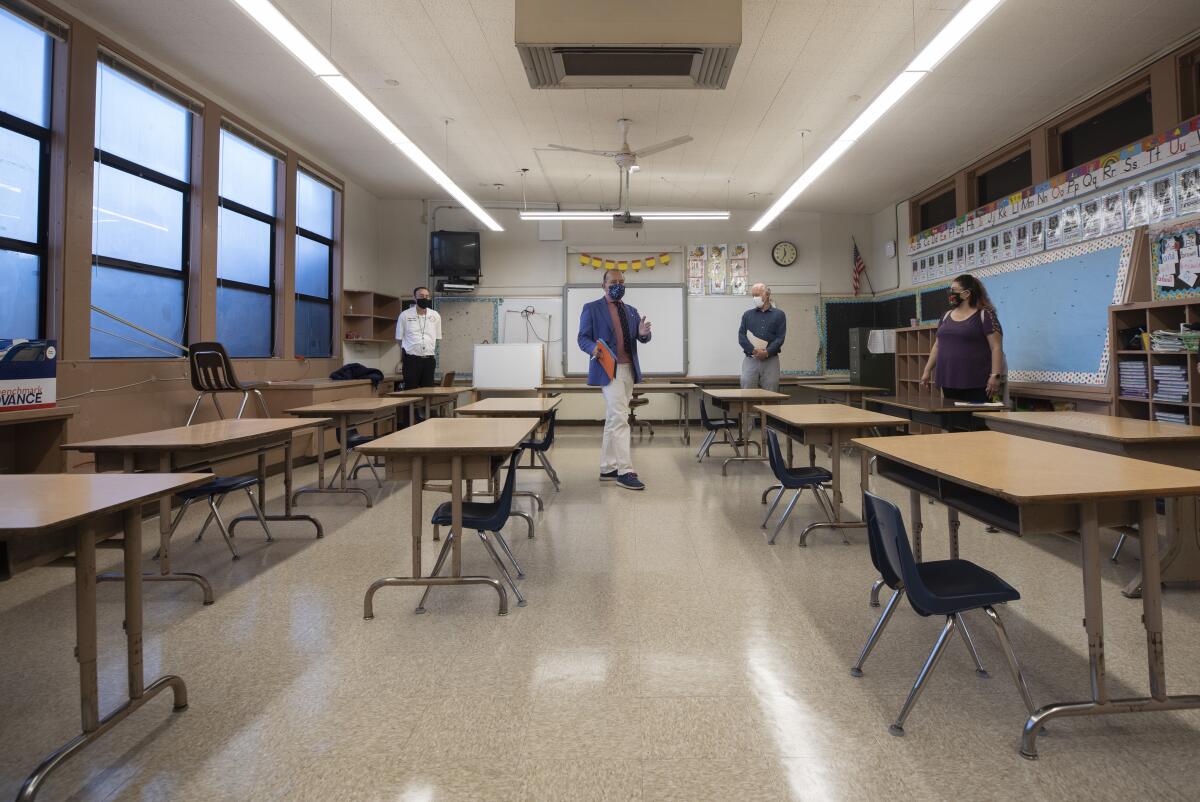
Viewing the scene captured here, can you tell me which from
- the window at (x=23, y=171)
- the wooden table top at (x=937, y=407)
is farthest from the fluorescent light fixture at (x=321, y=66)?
the wooden table top at (x=937, y=407)

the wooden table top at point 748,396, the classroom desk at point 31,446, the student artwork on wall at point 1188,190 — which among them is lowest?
the classroom desk at point 31,446

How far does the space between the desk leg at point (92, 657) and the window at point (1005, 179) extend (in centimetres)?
755

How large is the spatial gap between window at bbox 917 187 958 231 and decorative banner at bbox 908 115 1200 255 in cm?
78

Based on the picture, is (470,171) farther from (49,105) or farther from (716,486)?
(716,486)

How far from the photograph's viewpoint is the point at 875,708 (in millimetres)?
1676

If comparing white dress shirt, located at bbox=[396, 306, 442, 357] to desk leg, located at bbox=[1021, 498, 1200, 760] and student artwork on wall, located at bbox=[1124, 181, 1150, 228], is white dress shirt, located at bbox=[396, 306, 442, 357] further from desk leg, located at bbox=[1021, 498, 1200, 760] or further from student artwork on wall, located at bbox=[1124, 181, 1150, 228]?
student artwork on wall, located at bbox=[1124, 181, 1150, 228]

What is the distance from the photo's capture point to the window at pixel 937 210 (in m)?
7.28

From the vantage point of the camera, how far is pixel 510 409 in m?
4.07

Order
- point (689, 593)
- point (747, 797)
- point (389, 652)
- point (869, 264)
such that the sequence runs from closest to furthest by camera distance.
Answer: point (747, 797) → point (389, 652) → point (689, 593) → point (869, 264)

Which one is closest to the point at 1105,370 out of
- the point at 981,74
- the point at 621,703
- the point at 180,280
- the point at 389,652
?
the point at 981,74

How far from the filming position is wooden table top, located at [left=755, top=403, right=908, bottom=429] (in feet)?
10.5

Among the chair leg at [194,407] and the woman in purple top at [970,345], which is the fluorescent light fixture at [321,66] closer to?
the chair leg at [194,407]

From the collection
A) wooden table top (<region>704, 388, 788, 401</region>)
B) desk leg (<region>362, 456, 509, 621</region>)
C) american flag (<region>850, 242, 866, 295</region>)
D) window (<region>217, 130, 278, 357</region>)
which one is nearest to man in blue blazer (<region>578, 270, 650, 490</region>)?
wooden table top (<region>704, 388, 788, 401</region>)

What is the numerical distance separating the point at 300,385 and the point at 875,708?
211 inches
